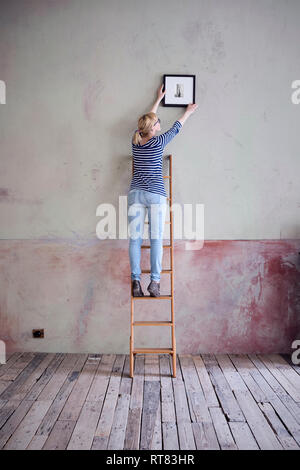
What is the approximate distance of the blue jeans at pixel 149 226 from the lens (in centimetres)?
323

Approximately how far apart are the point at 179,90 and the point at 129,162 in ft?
2.69

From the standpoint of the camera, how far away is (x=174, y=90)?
3.45 m

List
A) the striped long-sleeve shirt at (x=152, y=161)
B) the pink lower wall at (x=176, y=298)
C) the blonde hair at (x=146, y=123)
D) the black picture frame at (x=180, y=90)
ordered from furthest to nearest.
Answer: the pink lower wall at (x=176, y=298) < the black picture frame at (x=180, y=90) < the striped long-sleeve shirt at (x=152, y=161) < the blonde hair at (x=146, y=123)

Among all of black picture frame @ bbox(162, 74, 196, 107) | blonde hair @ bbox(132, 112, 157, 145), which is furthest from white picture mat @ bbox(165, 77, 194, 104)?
blonde hair @ bbox(132, 112, 157, 145)

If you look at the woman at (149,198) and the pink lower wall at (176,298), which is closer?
the woman at (149,198)

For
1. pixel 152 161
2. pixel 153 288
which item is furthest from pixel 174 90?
pixel 153 288

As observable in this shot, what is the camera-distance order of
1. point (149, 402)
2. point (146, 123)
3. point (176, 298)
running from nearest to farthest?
point (149, 402) → point (146, 123) → point (176, 298)

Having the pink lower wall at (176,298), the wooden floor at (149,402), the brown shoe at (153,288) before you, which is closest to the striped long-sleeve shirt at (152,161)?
the pink lower wall at (176,298)

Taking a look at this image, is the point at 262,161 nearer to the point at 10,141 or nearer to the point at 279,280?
the point at 279,280

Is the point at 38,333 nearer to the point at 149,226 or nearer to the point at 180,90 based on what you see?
the point at 149,226

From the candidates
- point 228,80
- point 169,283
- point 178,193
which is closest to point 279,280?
point 169,283

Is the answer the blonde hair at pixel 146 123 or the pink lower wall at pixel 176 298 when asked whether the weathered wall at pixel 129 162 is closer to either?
the pink lower wall at pixel 176 298

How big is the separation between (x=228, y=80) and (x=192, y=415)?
2.91 m

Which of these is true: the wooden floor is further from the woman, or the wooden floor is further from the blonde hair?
the blonde hair
